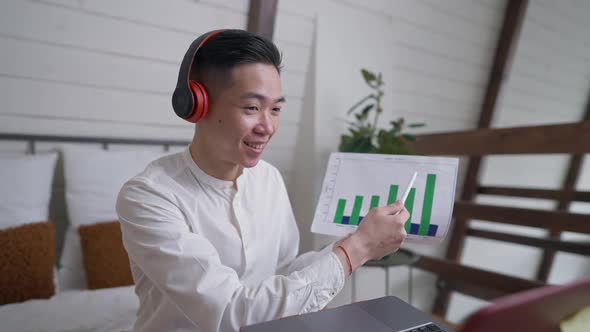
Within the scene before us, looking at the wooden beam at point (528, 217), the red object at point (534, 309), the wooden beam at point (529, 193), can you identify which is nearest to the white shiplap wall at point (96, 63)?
the red object at point (534, 309)

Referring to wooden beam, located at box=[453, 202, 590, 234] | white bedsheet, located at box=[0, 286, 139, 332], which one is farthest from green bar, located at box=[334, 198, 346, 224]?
wooden beam, located at box=[453, 202, 590, 234]

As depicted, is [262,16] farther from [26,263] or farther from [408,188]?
[26,263]

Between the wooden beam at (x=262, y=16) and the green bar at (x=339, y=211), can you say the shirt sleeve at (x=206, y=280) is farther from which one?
the wooden beam at (x=262, y=16)

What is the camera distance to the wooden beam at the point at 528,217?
1.96 meters

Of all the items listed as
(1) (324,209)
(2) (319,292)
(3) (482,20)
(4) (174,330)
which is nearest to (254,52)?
(1) (324,209)

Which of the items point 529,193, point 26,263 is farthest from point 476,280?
point 26,263

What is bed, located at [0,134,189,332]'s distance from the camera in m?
1.23

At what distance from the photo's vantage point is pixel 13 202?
132cm

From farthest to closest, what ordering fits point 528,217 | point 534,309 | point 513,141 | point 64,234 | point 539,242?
point 539,242, point 528,217, point 513,141, point 64,234, point 534,309

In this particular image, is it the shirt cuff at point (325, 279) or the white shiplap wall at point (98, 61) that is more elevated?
the white shiplap wall at point (98, 61)

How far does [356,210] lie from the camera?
0.91 m

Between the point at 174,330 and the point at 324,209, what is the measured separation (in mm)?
448

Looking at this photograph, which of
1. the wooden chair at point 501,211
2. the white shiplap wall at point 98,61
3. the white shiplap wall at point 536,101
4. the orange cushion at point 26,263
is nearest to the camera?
the orange cushion at point 26,263

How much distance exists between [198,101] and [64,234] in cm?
114
